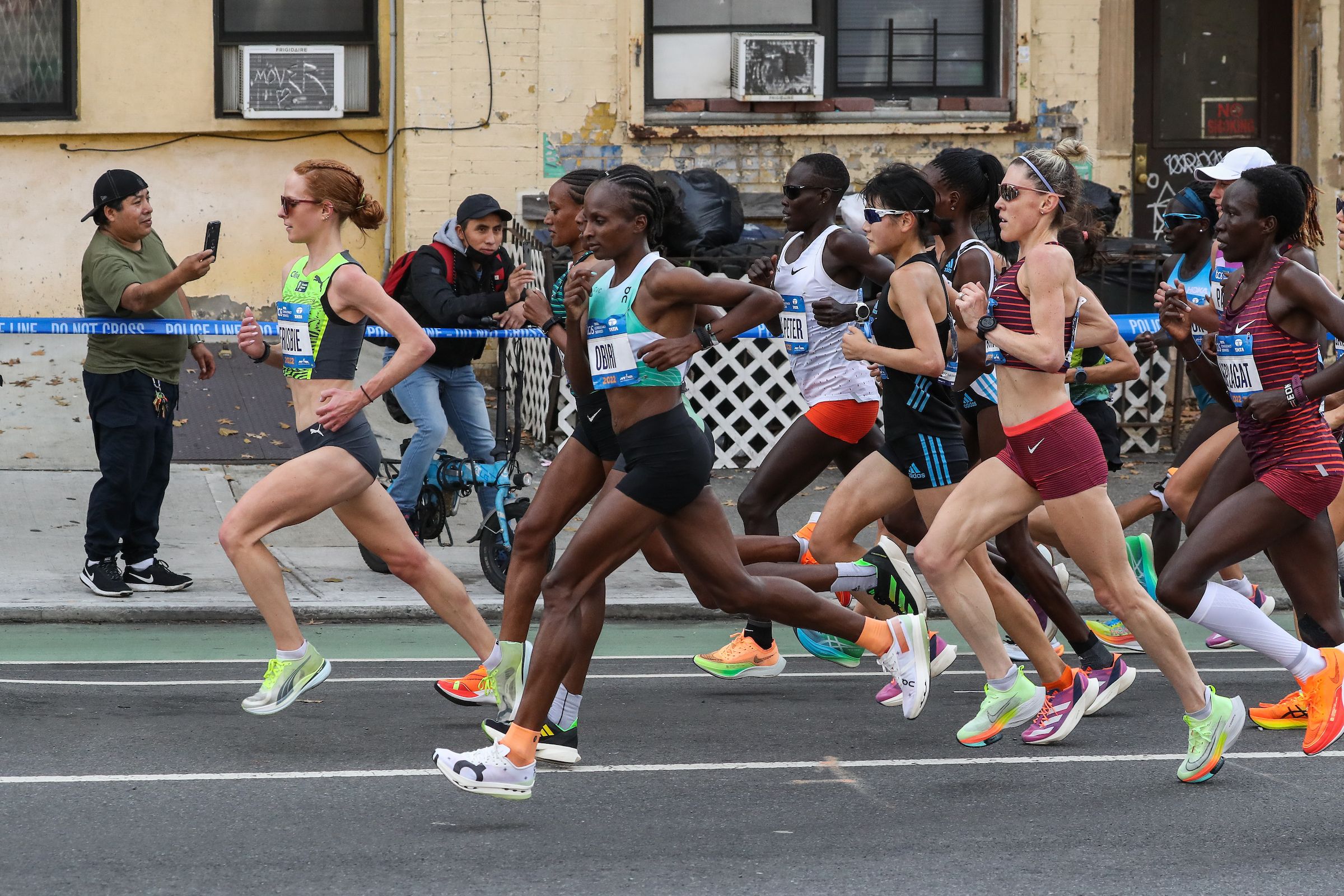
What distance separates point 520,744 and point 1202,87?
45.4ft

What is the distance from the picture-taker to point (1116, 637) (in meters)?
8.46

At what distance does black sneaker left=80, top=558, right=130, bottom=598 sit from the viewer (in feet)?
29.6

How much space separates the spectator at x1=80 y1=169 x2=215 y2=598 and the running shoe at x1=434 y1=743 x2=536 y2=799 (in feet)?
14.4

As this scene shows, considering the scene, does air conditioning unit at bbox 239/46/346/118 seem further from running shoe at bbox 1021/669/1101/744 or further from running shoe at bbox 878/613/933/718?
running shoe at bbox 1021/669/1101/744

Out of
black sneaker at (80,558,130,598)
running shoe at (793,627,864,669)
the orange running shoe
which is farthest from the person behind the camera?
black sneaker at (80,558,130,598)

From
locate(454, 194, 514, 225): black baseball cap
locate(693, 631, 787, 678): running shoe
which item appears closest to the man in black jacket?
locate(454, 194, 514, 225): black baseball cap

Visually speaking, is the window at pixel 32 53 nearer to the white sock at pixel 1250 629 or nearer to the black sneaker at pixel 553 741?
the black sneaker at pixel 553 741

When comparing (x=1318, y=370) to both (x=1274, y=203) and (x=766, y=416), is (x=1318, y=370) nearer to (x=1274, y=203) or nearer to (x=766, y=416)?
(x=1274, y=203)

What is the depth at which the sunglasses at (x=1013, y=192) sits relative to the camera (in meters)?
6.08

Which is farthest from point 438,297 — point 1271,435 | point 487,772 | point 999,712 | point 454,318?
point 1271,435

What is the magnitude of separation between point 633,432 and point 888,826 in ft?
4.96

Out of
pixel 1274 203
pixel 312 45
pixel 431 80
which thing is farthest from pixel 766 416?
pixel 1274 203

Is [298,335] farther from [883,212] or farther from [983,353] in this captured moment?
[983,353]

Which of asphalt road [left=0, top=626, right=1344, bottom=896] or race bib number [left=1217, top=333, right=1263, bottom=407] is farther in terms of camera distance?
race bib number [left=1217, top=333, right=1263, bottom=407]
